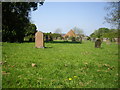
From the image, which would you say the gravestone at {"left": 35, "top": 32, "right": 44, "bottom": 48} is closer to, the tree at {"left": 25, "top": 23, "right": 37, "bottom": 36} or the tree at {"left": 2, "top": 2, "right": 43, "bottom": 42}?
the tree at {"left": 2, "top": 2, "right": 43, "bottom": 42}

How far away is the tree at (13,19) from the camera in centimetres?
3111

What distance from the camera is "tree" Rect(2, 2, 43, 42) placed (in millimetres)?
31109

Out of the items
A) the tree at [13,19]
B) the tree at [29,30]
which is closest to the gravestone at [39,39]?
the tree at [13,19]

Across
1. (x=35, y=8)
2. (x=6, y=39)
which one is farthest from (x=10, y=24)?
(x=35, y=8)

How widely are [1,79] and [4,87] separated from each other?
0.62m

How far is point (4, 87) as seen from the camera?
388 cm

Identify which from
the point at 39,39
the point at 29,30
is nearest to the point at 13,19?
the point at 29,30

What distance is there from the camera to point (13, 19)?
109 ft

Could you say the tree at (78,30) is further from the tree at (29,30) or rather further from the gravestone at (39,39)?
the gravestone at (39,39)

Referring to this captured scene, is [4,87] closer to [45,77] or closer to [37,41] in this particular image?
[45,77]

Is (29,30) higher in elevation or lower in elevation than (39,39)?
higher

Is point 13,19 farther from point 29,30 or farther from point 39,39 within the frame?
point 39,39

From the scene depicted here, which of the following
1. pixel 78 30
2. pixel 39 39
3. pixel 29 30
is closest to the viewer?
pixel 39 39

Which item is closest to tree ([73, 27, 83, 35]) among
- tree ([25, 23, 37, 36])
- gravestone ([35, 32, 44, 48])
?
tree ([25, 23, 37, 36])
